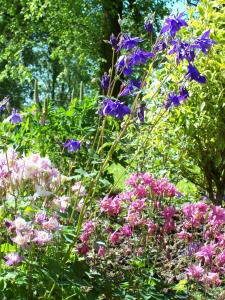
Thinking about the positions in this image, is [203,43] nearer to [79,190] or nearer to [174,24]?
[174,24]

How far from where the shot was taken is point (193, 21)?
547 centimetres

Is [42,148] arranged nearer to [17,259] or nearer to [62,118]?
[62,118]

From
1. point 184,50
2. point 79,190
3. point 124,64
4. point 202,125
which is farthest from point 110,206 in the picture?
point 202,125

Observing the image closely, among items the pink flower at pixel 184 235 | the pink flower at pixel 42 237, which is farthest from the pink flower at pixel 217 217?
the pink flower at pixel 42 237

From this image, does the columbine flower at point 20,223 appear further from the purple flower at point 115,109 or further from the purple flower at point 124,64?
the purple flower at point 124,64

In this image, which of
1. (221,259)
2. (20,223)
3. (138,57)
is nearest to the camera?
(20,223)

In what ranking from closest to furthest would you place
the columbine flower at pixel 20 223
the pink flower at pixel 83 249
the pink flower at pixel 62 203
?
the columbine flower at pixel 20 223
the pink flower at pixel 62 203
the pink flower at pixel 83 249

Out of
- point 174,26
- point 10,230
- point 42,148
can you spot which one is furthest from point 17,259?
point 42,148

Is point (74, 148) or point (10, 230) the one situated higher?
point (74, 148)

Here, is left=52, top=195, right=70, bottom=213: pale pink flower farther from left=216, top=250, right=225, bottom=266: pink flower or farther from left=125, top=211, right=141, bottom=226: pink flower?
left=216, top=250, right=225, bottom=266: pink flower

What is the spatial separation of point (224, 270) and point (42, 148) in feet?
6.34

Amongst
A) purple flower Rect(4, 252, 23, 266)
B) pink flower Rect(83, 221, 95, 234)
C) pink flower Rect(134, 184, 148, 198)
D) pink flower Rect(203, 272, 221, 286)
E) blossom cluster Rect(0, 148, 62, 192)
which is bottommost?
pink flower Rect(203, 272, 221, 286)

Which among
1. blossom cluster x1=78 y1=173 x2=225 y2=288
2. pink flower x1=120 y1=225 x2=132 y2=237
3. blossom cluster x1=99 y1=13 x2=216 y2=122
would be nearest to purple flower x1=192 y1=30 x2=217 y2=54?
blossom cluster x1=99 y1=13 x2=216 y2=122

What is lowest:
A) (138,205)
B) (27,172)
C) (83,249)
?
(83,249)
